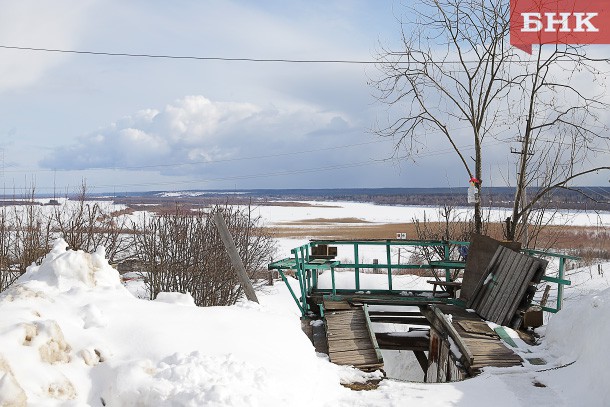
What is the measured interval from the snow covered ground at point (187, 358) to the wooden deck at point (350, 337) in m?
0.33

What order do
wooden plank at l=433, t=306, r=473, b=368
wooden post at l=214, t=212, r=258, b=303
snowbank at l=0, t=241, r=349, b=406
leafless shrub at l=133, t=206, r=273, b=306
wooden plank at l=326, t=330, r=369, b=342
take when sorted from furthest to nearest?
leafless shrub at l=133, t=206, r=273, b=306, wooden post at l=214, t=212, r=258, b=303, wooden plank at l=326, t=330, r=369, b=342, wooden plank at l=433, t=306, r=473, b=368, snowbank at l=0, t=241, r=349, b=406

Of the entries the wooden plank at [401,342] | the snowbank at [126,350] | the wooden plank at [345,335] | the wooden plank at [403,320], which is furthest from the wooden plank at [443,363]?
the snowbank at [126,350]

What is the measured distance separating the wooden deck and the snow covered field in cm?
35

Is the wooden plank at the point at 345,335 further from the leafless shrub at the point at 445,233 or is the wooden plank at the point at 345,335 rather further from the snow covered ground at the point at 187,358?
the leafless shrub at the point at 445,233

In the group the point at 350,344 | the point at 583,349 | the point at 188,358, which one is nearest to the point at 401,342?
the point at 350,344

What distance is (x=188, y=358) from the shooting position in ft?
20.2

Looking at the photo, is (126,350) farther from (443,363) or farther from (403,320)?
(403,320)

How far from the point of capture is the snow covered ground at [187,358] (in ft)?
18.2

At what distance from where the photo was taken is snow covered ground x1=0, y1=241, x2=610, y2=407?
5.56 m

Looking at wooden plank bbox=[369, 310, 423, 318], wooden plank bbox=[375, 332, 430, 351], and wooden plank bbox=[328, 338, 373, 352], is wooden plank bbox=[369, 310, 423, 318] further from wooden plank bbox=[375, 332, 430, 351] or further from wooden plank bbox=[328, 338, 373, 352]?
wooden plank bbox=[328, 338, 373, 352]

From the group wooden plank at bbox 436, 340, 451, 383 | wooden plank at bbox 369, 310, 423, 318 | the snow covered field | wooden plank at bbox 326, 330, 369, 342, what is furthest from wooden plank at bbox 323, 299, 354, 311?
the snow covered field

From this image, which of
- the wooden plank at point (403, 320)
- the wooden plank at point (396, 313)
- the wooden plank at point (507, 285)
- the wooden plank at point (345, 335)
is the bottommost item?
the wooden plank at point (403, 320)

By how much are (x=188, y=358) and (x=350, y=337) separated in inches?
167

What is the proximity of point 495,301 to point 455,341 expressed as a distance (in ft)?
6.84
